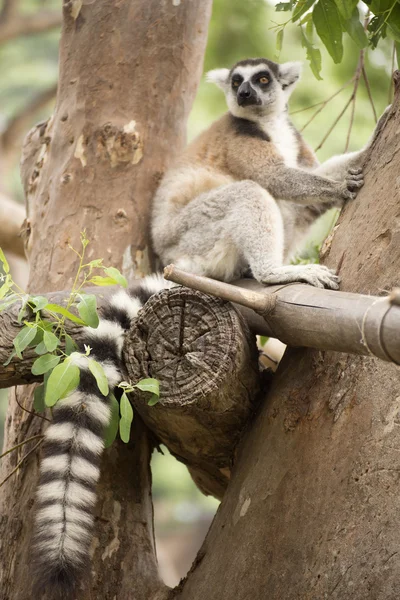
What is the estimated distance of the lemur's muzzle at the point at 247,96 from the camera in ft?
16.2

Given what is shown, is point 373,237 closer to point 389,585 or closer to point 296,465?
point 296,465

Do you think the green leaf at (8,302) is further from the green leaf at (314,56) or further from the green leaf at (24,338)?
the green leaf at (314,56)

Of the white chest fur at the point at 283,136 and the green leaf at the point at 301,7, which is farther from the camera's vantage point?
the white chest fur at the point at 283,136

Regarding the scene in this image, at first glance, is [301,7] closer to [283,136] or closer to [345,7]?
[345,7]

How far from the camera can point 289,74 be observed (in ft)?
17.5

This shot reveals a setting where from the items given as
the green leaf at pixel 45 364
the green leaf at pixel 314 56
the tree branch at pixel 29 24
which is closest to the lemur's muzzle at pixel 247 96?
the green leaf at pixel 314 56

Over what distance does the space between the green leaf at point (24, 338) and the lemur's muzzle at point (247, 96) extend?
2794mm

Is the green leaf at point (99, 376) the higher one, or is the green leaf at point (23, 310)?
the green leaf at point (23, 310)

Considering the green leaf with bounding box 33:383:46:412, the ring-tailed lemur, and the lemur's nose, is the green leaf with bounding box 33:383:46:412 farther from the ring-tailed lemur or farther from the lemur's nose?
the lemur's nose

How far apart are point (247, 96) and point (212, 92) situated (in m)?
3.40

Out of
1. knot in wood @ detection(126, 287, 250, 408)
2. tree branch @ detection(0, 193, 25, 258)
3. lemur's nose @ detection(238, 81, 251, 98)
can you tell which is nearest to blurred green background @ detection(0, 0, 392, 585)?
lemur's nose @ detection(238, 81, 251, 98)

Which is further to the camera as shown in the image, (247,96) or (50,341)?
(247,96)

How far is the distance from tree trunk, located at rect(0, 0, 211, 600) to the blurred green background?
106 cm

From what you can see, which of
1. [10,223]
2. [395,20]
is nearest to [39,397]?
[395,20]
